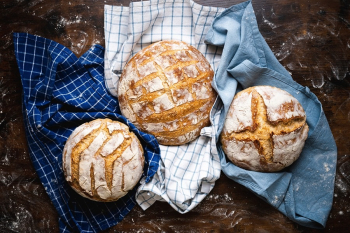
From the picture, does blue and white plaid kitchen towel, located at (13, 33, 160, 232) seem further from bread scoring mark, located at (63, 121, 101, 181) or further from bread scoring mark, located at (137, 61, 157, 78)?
Result: bread scoring mark, located at (137, 61, 157, 78)

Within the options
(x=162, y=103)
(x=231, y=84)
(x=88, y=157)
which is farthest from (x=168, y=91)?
(x=88, y=157)

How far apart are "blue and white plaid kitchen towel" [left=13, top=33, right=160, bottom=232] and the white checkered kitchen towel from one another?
76 mm

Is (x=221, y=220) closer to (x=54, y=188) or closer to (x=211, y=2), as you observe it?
(x=54, y=188)

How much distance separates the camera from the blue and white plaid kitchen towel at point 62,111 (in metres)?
1.53

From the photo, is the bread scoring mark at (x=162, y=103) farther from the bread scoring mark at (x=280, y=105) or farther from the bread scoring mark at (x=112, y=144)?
the bread scoring mark at (x=280, y=105)

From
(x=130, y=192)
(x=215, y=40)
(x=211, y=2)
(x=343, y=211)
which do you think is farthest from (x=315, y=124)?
(x=130, y=192)

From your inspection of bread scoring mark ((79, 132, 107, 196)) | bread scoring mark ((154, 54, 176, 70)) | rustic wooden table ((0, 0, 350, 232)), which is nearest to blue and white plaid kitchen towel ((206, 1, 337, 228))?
rustic wooden table ((0, 0, 350, 232))

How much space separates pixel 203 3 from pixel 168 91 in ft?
1.85

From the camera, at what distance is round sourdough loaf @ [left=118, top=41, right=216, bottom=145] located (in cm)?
141

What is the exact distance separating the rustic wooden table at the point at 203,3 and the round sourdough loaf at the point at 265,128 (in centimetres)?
24

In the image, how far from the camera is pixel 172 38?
160cm

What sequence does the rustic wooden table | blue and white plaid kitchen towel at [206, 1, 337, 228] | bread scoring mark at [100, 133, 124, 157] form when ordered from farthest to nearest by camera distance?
the rustic wooden table
blue and white plaid kitchen towel at [206, 1, 337, 228]
bread scoring mark at [100, 133, 124, 157]

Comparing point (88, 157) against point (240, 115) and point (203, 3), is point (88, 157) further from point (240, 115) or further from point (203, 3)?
point (203, 3)

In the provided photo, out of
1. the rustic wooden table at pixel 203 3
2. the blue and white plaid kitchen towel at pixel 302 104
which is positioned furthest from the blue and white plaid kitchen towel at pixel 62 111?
the blue and white plaid kitchen towel at pixel 302 104
